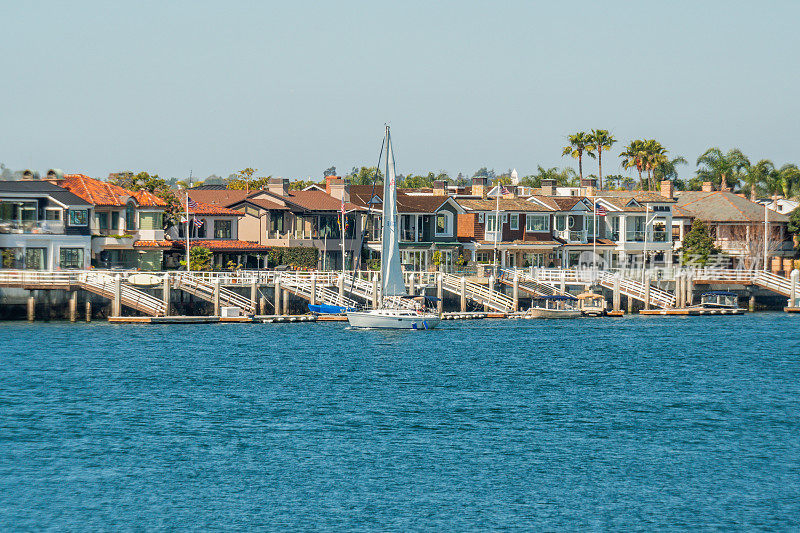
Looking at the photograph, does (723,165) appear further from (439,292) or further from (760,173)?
(439,292)

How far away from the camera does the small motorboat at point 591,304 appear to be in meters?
87.4

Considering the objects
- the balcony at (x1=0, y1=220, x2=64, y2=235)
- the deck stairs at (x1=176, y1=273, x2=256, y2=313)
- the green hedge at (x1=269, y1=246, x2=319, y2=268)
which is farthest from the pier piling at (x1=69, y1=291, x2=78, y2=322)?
the green hedge at (x1=269, y1=246, x2=319, y2=268)

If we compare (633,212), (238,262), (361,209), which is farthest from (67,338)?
(633,212)

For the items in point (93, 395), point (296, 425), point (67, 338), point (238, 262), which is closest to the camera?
point (296, 425)

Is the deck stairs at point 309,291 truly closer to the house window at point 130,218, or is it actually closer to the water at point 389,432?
the water at point 389,432

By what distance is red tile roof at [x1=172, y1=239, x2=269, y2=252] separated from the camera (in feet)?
306

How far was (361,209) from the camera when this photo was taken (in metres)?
101

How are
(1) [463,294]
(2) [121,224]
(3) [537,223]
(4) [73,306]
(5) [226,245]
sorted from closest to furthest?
(4) [73,306] → (1) [463,294] → (2) [121,224] → (5) [226,245] → (3) [537,223]

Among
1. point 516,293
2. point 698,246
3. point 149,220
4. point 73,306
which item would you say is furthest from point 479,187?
point 73,306

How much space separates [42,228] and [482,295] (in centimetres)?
3415

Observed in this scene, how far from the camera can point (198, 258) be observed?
8944 cm

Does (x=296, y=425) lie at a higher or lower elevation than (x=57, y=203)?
lower

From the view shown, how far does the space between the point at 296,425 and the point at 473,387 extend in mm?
12783

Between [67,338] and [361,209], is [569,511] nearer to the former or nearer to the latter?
[67,338]
